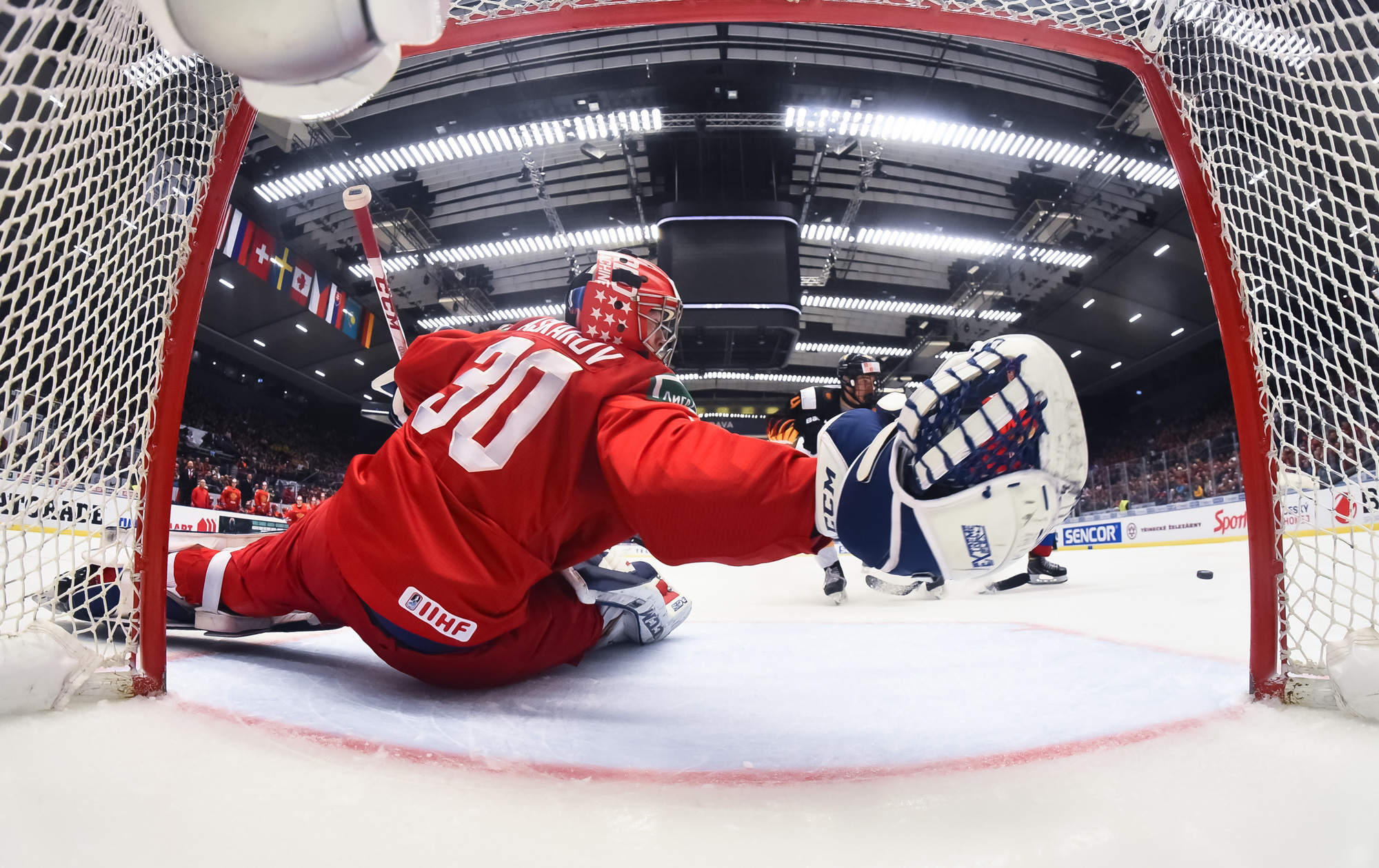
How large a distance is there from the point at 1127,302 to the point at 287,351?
14729 millimetres

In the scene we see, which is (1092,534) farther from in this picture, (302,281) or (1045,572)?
(302,281)

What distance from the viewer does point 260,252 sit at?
7492mm

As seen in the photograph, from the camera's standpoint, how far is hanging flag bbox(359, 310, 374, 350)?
1004 centimetres

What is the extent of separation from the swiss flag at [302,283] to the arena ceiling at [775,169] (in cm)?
31

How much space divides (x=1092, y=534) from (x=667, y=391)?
31.0 ft

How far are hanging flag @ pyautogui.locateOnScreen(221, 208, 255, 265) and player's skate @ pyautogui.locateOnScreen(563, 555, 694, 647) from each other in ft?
23.5

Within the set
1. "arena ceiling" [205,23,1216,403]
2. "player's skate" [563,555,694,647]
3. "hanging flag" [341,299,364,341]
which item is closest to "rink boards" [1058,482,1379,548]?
"player's skate" [563,555,694,647]

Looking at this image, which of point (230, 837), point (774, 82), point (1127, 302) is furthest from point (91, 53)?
point (1127, 302)

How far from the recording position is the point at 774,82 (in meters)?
6.04

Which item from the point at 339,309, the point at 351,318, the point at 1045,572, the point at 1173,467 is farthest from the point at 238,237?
the point at 1173,467

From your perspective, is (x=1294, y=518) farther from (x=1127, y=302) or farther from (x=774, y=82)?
(x=1127, y=302)

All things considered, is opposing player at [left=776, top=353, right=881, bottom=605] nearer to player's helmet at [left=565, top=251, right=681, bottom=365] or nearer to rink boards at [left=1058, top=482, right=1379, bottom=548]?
rink boards at [left=1058, top=482, right=1379, bottom=548]

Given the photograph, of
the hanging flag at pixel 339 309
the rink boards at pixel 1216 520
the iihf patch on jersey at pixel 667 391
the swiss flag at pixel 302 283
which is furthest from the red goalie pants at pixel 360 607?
the hanging flag at pixel 339 309

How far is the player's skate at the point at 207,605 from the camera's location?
4.21ft
